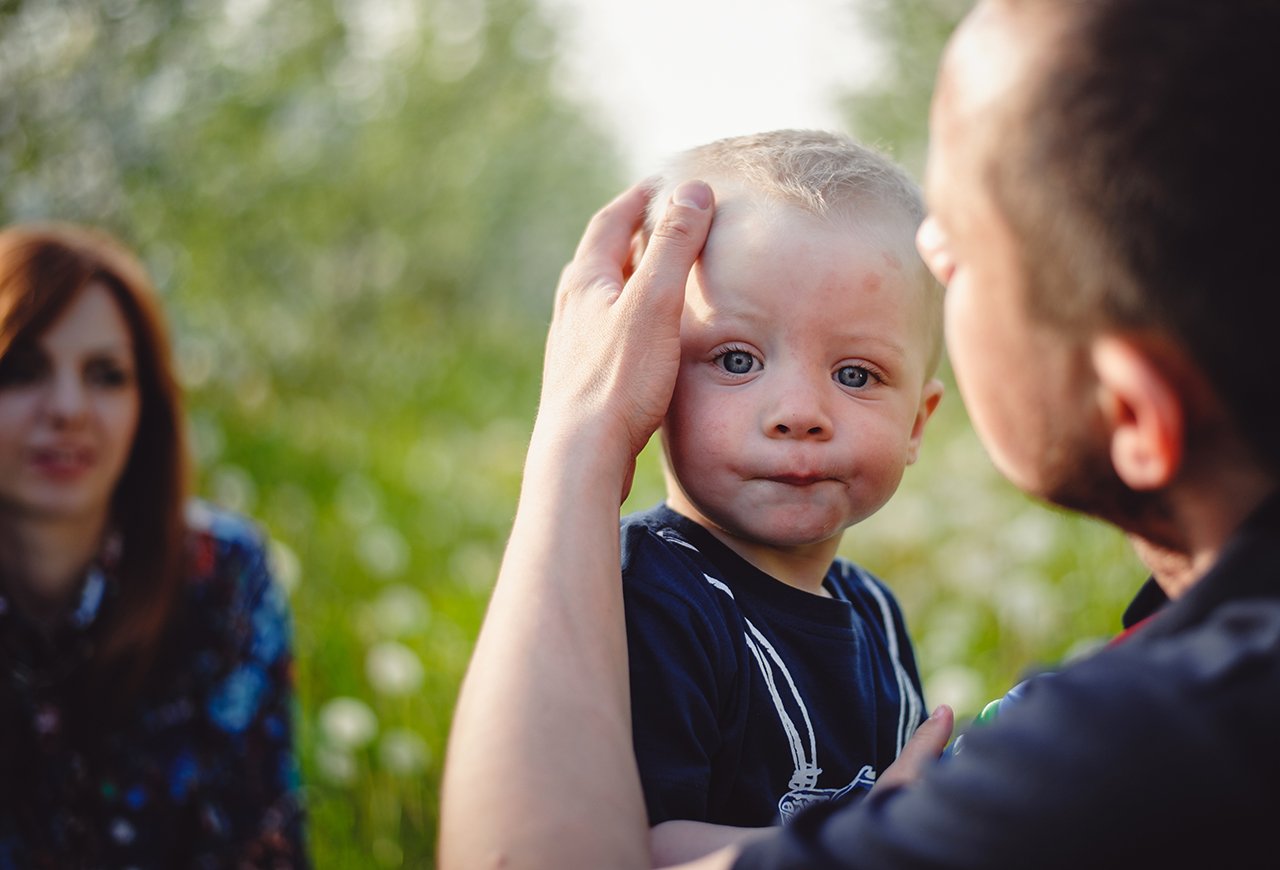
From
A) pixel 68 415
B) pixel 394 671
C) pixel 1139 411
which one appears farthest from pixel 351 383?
pixel 1139 411

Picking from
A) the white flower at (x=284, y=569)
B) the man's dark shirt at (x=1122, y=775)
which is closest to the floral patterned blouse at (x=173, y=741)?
the white flower at (x=284, y=569)

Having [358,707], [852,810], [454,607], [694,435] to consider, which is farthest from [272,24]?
[852,810]

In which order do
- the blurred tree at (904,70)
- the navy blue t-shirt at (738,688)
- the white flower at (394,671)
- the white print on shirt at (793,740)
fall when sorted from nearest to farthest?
the navy blue t-shirt at (738,688)
the white print on shirt at (793,740)
the white flower at (394,671)
the blurred tree at (904,70)

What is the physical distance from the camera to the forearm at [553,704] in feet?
3.55

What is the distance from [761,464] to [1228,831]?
686 mm

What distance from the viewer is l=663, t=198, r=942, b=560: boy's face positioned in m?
1.44

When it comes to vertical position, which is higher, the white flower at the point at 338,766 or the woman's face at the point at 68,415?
the woman's face at the point at 68,415

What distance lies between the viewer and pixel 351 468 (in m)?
7.06

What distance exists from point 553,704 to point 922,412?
0.81 m

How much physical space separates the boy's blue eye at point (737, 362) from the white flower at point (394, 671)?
8.41 feet

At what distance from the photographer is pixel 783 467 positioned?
1.43 m

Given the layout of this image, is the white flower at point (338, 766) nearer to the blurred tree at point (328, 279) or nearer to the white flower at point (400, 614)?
the blurred tree at point (328, 279)

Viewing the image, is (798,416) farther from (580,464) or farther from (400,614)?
(400,614)

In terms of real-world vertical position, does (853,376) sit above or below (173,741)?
above
